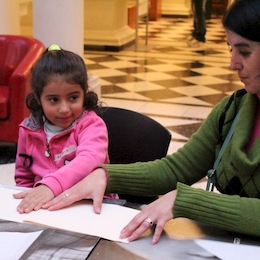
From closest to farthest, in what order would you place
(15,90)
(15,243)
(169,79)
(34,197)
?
(15,243) → (34,197) → (15,90) → (169,79)

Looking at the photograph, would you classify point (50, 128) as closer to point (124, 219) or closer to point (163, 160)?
point (163, 160)

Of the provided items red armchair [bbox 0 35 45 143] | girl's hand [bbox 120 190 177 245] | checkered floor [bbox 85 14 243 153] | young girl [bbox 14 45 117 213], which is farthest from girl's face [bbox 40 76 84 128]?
checkered floor [bbox 85 14 243 153]

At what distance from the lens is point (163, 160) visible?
5.46 feet

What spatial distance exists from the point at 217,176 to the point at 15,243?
0.58 metres

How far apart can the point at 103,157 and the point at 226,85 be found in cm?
523

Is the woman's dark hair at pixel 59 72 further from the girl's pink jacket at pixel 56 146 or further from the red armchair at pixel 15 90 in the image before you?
the red armchair at pixel 15 90

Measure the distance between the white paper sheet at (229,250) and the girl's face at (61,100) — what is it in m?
0.72

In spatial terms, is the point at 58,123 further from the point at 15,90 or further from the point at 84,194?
the point at 15,90

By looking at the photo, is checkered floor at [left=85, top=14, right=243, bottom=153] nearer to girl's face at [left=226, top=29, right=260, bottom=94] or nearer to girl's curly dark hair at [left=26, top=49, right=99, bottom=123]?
girl's curly dark hair at [left=26, top=49, right=99, bottom=123]

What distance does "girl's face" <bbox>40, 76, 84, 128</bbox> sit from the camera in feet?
5.90

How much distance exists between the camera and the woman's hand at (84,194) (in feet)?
4.61

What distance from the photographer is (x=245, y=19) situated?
136 cm

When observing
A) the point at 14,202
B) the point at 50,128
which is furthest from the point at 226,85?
the point at 14,202

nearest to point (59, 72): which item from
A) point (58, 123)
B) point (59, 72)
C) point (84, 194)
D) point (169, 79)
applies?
point (59, 72)
